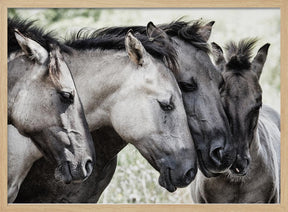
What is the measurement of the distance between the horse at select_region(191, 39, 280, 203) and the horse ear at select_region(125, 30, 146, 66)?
3.04 feet

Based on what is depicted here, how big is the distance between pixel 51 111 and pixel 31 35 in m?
0.59

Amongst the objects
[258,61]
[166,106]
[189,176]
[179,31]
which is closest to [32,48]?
[166,106]

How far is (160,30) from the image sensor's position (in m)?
4.49

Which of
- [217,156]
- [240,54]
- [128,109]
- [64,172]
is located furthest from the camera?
[240,54]

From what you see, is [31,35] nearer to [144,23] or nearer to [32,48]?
[32,48]

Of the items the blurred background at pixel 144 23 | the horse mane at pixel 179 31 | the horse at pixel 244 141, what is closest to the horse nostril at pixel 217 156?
the horse at pixel 244 141

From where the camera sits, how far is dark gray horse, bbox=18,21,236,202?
4398 mm

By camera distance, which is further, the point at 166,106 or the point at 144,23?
the point at 144,23

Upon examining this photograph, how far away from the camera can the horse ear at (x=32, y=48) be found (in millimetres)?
3912

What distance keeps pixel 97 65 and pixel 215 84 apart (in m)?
0.96

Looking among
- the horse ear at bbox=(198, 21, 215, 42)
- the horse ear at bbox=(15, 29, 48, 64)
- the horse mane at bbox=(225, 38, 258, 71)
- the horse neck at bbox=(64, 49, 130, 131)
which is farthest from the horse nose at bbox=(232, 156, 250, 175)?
the horse ear at bbox=(15, 29, 48, 64)

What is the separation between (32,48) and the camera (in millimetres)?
3930

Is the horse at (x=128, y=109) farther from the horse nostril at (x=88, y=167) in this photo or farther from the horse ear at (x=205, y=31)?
the horse ear at (x=205, y=31)
